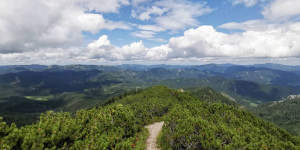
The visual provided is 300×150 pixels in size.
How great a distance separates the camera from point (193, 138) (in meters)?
25.9

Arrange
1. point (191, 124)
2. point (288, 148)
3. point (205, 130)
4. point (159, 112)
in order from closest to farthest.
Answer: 1. point (288, 148)
2. point (205, 130)
3. point (191, 124)
4. point (159, 112)

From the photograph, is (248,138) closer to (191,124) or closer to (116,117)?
(191,124)

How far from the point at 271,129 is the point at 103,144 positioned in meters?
47.1

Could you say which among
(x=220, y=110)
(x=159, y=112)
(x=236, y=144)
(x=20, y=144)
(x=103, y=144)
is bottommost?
(x=159, y=112)

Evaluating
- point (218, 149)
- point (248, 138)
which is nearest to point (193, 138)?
point (218, 149)

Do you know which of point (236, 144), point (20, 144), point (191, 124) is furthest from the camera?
point (191, 124)

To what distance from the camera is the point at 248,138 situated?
2484 centimetres

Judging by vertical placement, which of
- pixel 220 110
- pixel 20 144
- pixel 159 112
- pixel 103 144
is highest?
pixel 20 144

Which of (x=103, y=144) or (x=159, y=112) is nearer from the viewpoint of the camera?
(x=103, y=144)

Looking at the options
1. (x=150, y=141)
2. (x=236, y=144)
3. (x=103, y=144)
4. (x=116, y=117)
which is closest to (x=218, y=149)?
(x=236, y=144)

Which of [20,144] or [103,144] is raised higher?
[20,144]

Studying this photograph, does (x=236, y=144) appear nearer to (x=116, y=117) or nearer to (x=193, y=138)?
(x=193, y=138)

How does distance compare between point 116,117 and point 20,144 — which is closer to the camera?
point 20,144

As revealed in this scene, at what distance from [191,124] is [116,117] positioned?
58.6 feet
